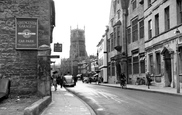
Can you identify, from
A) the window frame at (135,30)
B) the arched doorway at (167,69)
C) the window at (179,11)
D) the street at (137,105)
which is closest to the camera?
the street at (137,105)

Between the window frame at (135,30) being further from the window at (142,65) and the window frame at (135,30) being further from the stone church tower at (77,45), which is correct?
the stone church tower at (77,45)

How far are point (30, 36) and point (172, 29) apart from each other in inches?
534

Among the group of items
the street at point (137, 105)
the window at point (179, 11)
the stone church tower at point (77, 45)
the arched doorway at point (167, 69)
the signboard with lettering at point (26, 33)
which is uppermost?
the stone church tower at point (77, 45)

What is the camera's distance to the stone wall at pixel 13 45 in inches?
555

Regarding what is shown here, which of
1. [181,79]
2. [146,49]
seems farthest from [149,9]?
[181,79]

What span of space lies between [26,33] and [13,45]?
955 mm

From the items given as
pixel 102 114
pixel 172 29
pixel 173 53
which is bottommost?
pixel 102 114

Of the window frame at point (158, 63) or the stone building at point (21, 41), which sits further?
the window frame at point (158, 63)

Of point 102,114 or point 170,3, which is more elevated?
point 170,3

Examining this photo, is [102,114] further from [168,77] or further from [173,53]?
[168,77]

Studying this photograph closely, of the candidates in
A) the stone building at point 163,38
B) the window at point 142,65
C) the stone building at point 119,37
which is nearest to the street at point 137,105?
the stone building at point 163,38

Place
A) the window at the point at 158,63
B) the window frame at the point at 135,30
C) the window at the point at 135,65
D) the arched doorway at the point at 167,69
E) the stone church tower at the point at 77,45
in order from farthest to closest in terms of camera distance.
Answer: the stone church tower at the point at 77,45 < the window frame at the point at 135,30 < the window at the point at 135,65 < the window at the point at 158,63 < the arched doorway at the point at 167,69

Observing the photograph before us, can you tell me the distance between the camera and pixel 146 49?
3048 cm

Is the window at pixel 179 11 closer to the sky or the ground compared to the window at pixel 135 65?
closer to the sky
